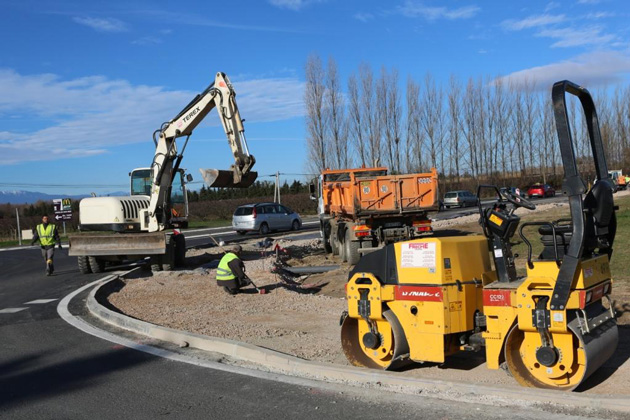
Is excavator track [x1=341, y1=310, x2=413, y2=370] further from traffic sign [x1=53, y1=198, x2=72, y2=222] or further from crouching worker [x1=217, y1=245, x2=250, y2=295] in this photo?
traffic sign [x1=53, y1=198, x2=72, y2=222]

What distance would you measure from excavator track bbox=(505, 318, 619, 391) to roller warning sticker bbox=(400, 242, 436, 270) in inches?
39.7

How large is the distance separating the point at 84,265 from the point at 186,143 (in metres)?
4.74

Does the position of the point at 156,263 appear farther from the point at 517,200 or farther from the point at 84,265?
the point at 517,200

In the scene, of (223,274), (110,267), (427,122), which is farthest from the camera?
(427,122)

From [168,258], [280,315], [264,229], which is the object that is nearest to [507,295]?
[280,315]

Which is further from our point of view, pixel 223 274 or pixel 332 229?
pixel 332 229

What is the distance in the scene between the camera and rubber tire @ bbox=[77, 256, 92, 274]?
1808 cm

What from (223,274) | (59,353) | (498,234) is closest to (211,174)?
(223,274)

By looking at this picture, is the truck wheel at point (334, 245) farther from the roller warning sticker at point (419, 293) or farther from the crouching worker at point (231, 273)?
the roller warning sticker at point (419, 293)

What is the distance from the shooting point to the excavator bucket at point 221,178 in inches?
577

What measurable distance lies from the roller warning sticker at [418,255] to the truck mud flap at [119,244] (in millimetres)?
11032

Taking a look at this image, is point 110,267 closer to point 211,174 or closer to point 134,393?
point 211,174

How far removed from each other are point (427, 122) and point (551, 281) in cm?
5717

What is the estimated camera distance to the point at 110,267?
65.8 ft
